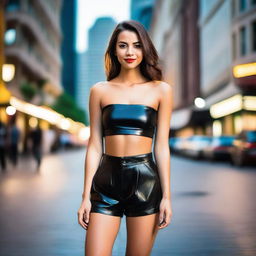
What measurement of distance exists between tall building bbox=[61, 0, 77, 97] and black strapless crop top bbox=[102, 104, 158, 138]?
510ft

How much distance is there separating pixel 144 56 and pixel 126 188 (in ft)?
2.44

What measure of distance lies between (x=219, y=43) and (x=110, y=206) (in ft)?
166

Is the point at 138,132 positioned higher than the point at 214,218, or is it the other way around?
the point at 138,132

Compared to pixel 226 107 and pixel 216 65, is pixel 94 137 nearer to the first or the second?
pixel 226 107

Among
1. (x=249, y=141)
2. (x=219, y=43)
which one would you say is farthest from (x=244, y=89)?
(x=219, y=43)

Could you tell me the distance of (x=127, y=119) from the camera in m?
2.71

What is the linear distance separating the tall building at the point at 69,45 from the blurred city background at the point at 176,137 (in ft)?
149

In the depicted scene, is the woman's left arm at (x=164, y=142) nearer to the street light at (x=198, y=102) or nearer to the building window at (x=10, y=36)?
the street light at (x=198, y=102)

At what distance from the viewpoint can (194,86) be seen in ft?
228

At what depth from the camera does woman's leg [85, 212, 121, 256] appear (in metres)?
2.52

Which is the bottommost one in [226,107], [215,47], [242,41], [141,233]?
[141,233]

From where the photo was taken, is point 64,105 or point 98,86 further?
point 64,105

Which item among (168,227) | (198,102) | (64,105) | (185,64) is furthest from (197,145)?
(185,64)

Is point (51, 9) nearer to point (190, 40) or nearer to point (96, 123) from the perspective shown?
point (190, 40)
